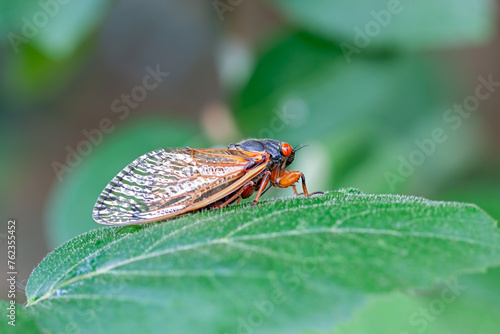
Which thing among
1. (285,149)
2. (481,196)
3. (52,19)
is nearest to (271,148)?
(285,149)

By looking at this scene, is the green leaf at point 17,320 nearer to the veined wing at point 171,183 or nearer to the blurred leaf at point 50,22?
the veined wing at point 171,183

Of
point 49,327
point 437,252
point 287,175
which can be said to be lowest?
point 49,327

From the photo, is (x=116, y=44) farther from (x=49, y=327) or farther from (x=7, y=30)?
(x=49, y=327)

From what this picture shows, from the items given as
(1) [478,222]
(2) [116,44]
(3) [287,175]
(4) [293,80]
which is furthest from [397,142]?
(2) [116,44]

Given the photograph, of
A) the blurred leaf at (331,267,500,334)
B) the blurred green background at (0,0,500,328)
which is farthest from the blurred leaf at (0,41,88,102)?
the blurred leaf at (331,267,500,334)

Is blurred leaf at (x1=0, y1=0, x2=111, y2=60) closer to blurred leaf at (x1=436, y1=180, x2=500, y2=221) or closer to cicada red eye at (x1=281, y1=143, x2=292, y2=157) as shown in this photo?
cicada red eye at (x1=281, y1=143, x2=292, y2=157)

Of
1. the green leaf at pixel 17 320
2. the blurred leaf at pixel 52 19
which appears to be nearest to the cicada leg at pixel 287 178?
the green leaf at pixel 17 320

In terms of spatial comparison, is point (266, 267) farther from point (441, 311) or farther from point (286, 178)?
point (286, 178)
